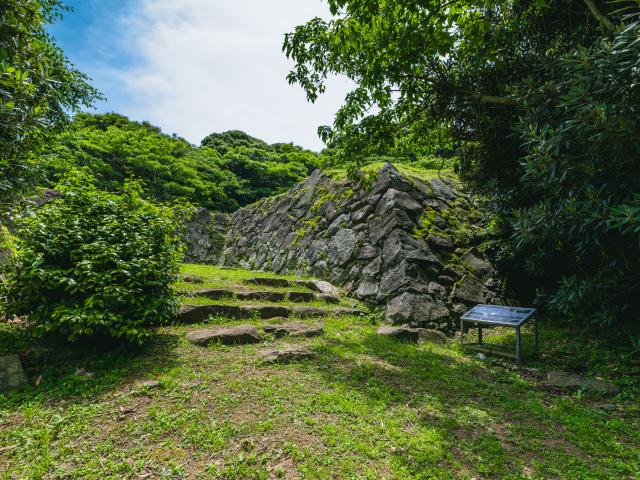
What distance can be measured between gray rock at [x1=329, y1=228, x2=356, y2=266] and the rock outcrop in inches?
1.3

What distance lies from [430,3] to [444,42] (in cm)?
67

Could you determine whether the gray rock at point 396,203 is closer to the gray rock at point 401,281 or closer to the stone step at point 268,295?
the gray rock at point 401,281

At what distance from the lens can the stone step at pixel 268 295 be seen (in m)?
7.02

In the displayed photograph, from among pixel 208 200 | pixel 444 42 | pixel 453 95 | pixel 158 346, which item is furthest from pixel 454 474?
pixel 208 200

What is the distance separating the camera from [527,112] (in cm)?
513

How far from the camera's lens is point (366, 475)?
103 inches

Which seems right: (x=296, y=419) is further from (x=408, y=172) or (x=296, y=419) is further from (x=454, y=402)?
(x=408, y=172)

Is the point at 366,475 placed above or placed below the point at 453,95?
below

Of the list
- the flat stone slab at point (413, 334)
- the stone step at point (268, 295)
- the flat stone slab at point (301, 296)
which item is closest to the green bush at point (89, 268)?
the stone step at point (268, 295)

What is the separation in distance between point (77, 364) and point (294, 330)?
10.3 ft

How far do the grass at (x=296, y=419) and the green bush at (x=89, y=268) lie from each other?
1.90 feet

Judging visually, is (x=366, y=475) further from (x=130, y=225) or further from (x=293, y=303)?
(x=293, y=303)

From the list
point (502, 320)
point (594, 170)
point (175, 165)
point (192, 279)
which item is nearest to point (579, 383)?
point (502, 320)

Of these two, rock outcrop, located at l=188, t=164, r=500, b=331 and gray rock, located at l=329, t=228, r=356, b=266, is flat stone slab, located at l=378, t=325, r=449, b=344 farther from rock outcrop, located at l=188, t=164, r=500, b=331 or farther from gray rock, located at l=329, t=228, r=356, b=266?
gray rock, located at l=329, t=228, r=356, b=266
